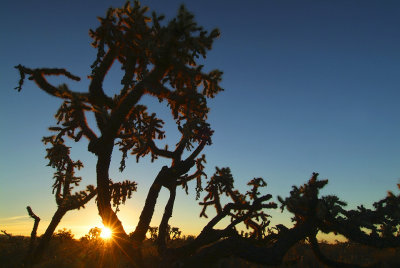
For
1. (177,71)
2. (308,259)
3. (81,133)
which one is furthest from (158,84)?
(308,259)

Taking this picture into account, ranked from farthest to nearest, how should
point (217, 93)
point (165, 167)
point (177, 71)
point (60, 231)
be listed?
point (60, 231), point (165, 167), point (217, 93), point (177, 71)

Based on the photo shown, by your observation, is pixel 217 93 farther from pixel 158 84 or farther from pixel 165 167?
pixel 165 167

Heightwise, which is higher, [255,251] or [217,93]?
[217,93]

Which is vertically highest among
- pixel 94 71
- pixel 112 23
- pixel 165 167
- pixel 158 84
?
pixel 112 23

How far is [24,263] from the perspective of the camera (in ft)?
45.4

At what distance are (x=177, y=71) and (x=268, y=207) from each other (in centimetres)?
697

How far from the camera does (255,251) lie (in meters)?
8.29

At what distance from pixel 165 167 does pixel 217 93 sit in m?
3.80

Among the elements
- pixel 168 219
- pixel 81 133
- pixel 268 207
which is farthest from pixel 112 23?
pixel 268 207

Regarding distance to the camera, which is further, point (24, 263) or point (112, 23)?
point (24, 263)

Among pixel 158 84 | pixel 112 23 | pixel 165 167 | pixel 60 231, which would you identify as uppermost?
pixel 112 23

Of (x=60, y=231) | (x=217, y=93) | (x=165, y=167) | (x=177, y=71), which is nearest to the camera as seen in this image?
(x=177, y=71)

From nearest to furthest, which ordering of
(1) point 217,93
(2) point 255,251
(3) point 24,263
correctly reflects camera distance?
(2) point 255,251 < (1) point 217,93 < (3) point 24,263

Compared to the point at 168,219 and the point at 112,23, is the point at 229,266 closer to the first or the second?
the point at 168,219
